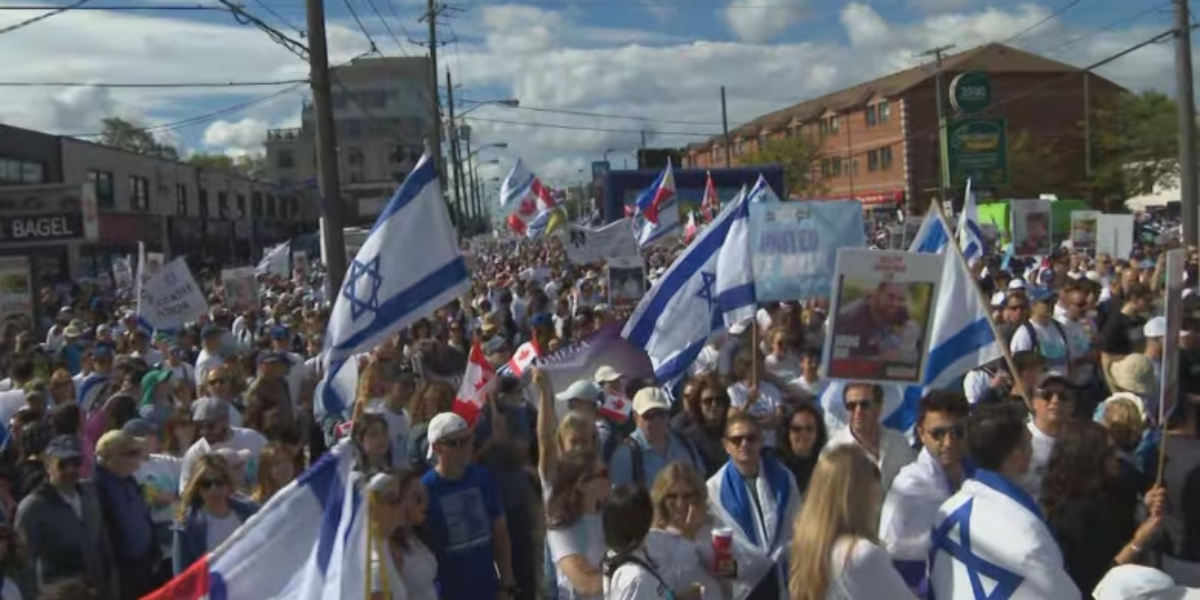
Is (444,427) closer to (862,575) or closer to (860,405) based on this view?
(860,405)

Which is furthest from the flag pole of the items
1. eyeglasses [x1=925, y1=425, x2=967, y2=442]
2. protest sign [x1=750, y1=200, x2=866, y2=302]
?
protest sign [x1=750, y1=200, x2=866, y2=302]

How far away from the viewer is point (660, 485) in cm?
482

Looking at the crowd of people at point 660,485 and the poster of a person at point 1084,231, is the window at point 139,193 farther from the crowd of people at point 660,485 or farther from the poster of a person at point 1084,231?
the crowd of people at point 660,485

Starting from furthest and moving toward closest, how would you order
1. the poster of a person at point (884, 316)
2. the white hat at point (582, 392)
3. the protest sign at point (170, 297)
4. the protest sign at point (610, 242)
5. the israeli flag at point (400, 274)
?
1. the protest sign at point (610, 242)
2. the protest sign at point (170, 297)
3. the israeli flag at point (400, 274)
4. the white hat at point (582, 392)
5. the poster of a person at point (884, 316)

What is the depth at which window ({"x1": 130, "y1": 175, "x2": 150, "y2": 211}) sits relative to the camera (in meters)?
51.8

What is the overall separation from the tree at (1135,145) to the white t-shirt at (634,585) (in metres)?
70.6

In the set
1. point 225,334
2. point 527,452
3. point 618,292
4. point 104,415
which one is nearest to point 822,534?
point 527,452

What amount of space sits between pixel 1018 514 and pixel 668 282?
17.4 ft

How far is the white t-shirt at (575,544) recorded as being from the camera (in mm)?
5105

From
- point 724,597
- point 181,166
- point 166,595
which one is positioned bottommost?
point 724,597

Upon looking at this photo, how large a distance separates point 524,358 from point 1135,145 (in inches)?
2713

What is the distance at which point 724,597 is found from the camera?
484 cm

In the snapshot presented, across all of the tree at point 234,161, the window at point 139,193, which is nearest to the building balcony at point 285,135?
the tree at point 234,161

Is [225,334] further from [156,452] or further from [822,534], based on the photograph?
[822,534]
